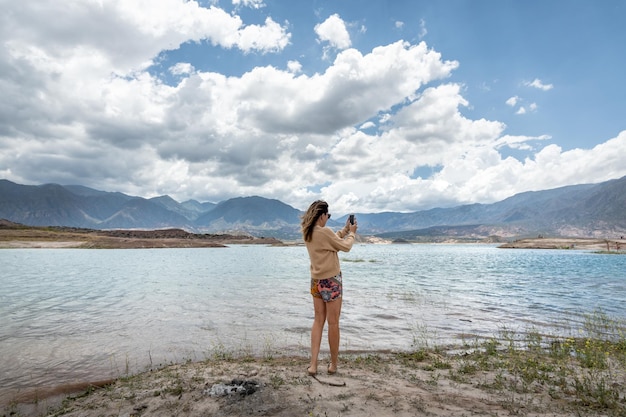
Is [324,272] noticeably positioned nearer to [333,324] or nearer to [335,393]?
[333,324]

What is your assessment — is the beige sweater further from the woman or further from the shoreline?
the shoreline

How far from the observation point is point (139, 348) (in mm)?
12289

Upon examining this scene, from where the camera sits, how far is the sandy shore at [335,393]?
6254 mm

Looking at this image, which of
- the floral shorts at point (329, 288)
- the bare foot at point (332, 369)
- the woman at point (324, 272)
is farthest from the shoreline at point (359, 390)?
the floral shorts at point (329, 288)

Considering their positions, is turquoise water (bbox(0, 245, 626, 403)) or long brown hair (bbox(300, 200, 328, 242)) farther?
turquoise water (bbox(0, 245, 626, 403))

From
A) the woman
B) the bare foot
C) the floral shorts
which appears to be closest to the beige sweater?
the woman

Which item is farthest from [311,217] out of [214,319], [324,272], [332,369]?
[214,319]

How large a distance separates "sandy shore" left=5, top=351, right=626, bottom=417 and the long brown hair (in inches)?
131

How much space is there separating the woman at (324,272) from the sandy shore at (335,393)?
0.89 m

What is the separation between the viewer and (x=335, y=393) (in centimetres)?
700

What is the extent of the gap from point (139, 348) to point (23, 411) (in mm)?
4833

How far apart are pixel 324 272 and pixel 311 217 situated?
1.33 m

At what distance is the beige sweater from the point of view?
8.00 metres

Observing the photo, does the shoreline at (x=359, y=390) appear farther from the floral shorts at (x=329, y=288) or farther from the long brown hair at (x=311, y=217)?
the long brown hair at (x=311, y=217)
